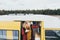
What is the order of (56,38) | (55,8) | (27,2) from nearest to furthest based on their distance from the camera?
(56,38) < (55,8) < (27,2)

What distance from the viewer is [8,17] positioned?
5789 mm

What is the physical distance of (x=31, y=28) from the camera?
5.62 meters

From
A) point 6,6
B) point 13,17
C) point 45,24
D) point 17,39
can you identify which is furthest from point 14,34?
point 6,6

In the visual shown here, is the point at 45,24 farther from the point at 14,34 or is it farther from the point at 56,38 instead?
the point at 14,34

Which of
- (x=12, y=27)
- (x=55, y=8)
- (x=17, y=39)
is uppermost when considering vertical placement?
(x=55, y=8)

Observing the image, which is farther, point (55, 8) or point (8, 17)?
point (55, 8)

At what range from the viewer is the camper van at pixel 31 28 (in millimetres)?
5527

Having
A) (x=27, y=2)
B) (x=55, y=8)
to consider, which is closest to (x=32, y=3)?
(x=27, y=2)

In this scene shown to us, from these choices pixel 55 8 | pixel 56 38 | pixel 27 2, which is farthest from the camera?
pixel 27 2

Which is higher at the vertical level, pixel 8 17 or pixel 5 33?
pixel 8 17

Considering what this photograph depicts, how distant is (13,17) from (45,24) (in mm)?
1053

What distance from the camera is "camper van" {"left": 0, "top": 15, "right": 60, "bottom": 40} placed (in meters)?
5.53

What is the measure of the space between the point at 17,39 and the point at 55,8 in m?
2.39

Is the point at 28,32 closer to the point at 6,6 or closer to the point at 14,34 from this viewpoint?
the point at 14,34
